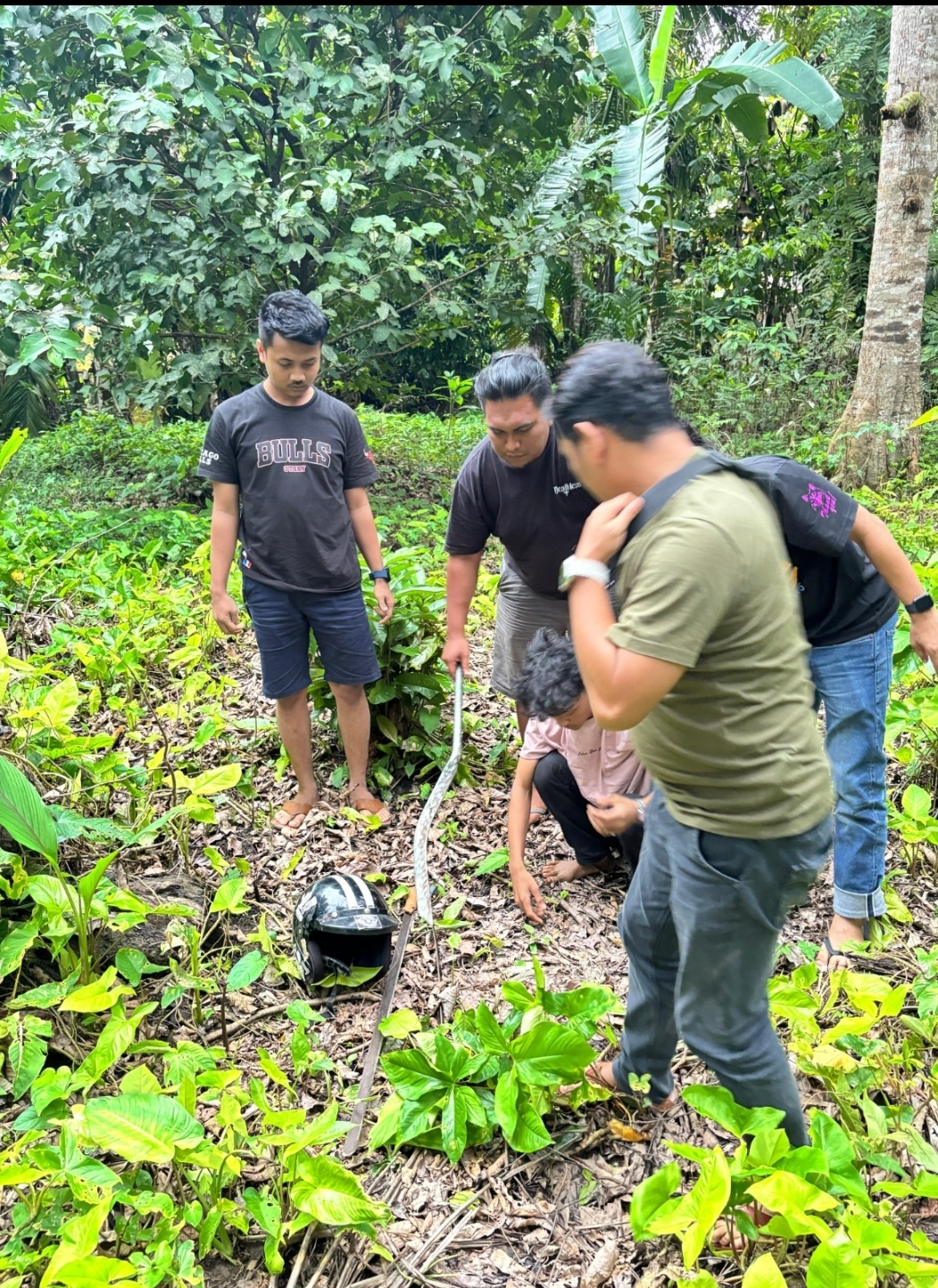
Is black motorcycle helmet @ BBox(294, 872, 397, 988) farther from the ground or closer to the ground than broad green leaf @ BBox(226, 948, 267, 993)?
closer to the ground

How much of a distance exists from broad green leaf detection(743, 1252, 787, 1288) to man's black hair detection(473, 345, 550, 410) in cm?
216

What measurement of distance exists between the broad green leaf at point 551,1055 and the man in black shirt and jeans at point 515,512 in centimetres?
111

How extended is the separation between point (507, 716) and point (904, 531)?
255cm

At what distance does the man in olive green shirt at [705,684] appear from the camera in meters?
1.34

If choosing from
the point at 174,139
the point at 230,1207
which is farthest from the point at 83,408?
the point at 230,1207

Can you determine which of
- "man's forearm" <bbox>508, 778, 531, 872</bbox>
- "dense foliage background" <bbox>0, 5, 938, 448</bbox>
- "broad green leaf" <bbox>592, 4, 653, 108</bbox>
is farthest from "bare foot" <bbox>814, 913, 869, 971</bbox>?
"broad green leaf" <bbox>592, 4, 653, 108</bbox>

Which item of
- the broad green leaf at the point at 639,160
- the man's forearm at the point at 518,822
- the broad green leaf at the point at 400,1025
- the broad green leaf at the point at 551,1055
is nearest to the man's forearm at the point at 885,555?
the man's forearm at the point at 518,822

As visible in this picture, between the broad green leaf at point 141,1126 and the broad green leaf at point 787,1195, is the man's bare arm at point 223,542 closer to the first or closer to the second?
the broad green leaf at point 141,1126

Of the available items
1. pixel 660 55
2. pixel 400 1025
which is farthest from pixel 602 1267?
pixel 660 55

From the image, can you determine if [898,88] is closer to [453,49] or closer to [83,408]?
[453,49]

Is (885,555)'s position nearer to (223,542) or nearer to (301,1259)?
(301,1259)

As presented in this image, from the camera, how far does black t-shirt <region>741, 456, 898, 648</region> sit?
200cm

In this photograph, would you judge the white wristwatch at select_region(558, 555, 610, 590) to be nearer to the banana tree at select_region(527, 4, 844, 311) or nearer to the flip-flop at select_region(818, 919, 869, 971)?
the flip-flop at select_region(818, 919, 869, 971)

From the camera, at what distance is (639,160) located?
671cm
